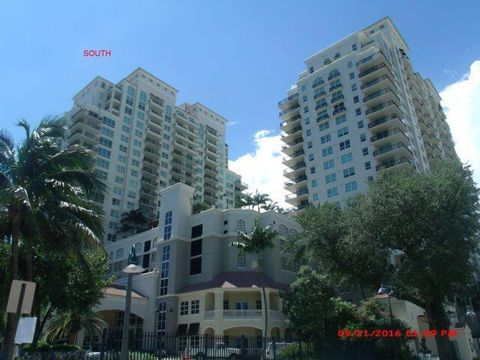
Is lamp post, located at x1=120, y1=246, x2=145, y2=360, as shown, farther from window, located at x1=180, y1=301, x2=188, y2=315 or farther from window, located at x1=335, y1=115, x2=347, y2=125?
window, located at x1=335, y1=115, x2=347, y2=125

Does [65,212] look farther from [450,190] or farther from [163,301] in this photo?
[163,301]

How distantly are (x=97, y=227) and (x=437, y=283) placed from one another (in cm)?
2227

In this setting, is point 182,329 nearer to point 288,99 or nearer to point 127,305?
point 127,305

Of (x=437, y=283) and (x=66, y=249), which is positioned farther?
(x=437, y=283)

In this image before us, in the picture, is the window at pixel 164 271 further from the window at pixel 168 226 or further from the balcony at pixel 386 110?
the balcony at pixel 386 110

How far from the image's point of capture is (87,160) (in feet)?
68.4

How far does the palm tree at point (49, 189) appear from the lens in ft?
63.2

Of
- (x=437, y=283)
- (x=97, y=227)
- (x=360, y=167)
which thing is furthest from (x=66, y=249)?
(x=360, y=167)

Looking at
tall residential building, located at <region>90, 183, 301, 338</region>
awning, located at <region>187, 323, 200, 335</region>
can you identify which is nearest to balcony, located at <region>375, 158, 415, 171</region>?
tall residential building, located at <region>90, 183, 301, 338</region>

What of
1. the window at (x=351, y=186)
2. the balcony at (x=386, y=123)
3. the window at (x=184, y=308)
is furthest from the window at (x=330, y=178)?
the window at (x=184, y=308)

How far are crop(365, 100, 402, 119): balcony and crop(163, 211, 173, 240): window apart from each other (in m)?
39.6

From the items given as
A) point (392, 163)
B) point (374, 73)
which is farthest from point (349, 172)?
point (374, 73)

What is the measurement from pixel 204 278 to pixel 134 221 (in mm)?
30416

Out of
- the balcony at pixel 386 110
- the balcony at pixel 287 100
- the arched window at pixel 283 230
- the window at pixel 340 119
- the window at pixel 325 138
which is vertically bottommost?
the arched window at pixel 283 230
